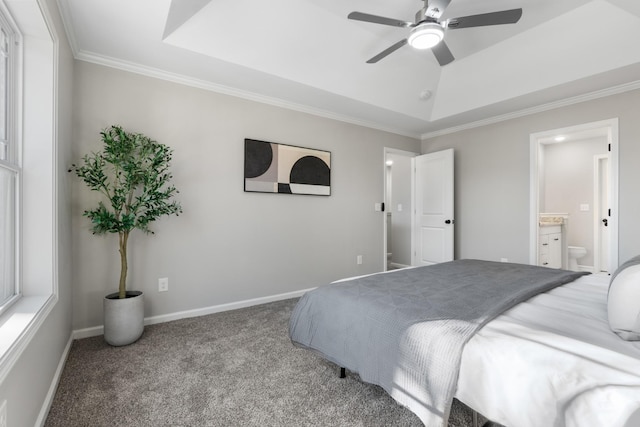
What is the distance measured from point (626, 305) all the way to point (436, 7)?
192 cm

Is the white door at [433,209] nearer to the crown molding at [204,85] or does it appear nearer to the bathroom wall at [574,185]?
the crown molding at [204,85]

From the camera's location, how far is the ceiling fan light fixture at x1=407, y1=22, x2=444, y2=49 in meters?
2.07

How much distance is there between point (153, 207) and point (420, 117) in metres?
3.50

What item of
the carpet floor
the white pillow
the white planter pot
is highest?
the white pillow

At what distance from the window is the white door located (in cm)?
457

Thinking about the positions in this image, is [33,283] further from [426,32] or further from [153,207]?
[426,32]

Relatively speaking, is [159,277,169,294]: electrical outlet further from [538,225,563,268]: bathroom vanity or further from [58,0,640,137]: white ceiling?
[538,225,563,268]: bathroom vanity

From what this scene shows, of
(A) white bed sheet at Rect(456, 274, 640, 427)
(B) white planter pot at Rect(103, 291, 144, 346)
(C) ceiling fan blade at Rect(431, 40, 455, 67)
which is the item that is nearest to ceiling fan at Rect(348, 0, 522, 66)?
(C) ceiling fan blade at Rect(431, 40, 455, 67)

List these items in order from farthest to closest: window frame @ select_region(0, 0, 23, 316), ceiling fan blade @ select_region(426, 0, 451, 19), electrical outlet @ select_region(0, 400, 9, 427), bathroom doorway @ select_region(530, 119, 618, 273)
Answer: bathroom doorway @ select_region(530, 119, 618, 273) < ceiling fan blade @ select_region(426, 0, 451, 19) < window frame @ select_region(0, 0, 23, 316) < electrical outlet @ select_region(0, 400, 9, 427)

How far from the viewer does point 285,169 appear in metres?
3.54

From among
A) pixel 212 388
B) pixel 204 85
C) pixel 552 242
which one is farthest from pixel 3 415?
pixel 552 242

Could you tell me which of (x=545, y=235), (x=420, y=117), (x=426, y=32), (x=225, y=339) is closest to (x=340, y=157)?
(x=420, y=117)

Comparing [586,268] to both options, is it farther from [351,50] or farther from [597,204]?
[351,50]

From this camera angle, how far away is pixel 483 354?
41.3 inches
